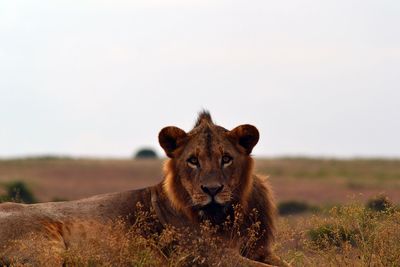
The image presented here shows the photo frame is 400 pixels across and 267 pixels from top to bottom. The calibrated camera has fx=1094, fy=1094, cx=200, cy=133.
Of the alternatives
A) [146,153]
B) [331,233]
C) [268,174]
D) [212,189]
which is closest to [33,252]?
[212,189]

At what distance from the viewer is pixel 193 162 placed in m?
9.61

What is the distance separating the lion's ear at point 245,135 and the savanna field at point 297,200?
881mm

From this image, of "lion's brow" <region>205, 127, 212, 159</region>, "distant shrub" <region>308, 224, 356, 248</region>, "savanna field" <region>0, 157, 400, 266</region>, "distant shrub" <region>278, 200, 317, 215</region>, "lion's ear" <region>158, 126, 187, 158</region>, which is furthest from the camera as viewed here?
"distant shrub" <region>278, 200, 317, 215</region>

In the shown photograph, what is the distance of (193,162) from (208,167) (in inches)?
9.1

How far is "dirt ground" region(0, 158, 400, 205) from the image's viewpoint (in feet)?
123

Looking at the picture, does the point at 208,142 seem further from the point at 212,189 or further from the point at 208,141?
the point at 212,189

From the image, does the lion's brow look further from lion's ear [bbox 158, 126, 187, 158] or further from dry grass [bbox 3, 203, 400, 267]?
dry grass [bbox 3, 203, 400, 267]

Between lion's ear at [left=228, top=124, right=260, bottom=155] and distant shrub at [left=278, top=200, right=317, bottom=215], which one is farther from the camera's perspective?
distant shrub at [left=278, top=200, right=317, bottom=215]

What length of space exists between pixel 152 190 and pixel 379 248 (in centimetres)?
217

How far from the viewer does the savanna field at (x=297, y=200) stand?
9195mm

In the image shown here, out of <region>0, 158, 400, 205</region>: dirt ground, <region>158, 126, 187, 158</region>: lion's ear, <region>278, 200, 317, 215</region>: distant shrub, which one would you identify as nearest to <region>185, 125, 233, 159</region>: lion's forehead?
<region>158, 126, 187, 158</region>: lion's ear

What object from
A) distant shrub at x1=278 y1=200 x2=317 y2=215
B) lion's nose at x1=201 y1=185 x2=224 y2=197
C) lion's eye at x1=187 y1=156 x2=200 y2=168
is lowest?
distant shrub at x1=278 y1=200 x2=317 y2=215

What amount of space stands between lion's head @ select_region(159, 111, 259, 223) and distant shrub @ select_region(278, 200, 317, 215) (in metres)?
20.1

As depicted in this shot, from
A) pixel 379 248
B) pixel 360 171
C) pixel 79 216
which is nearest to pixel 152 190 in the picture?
pixel 79 216
